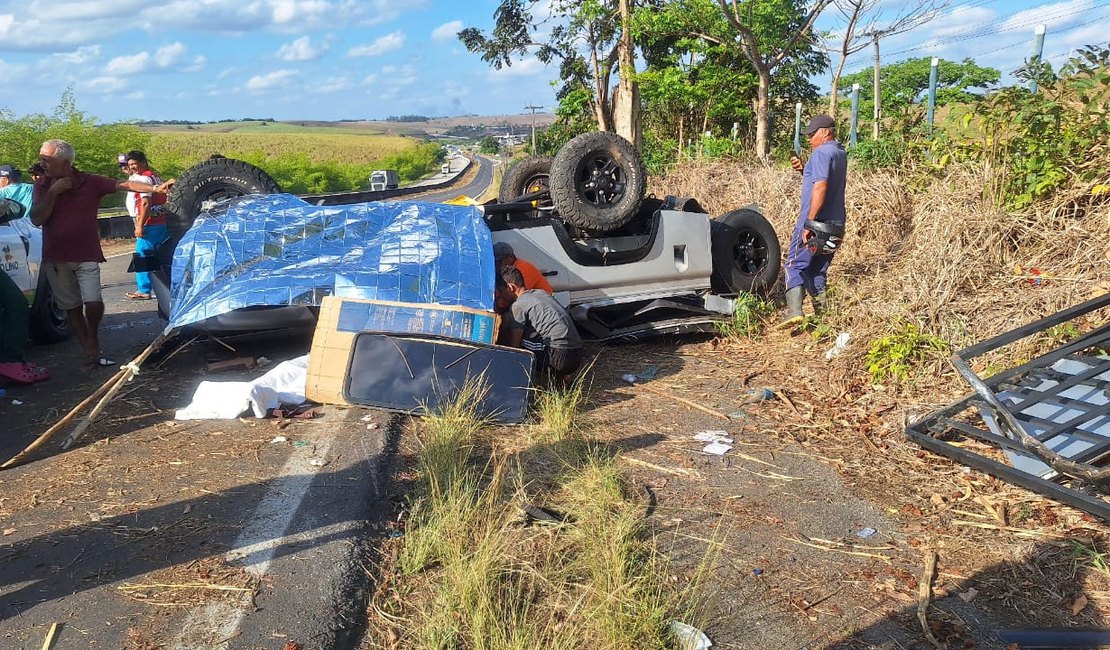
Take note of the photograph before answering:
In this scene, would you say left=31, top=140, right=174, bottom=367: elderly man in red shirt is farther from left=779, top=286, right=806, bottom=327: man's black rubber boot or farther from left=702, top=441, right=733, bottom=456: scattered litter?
left=779, top=286, right=806, bottom=327: man's black rubber boot

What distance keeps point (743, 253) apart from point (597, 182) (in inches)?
72.1

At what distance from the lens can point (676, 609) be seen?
9.73ft

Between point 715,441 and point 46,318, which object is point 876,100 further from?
point 46,318

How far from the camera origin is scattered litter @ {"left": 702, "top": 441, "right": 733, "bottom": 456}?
4789mm

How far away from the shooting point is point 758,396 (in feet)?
18.8

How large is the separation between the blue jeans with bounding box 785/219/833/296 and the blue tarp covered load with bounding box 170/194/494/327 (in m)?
2.60

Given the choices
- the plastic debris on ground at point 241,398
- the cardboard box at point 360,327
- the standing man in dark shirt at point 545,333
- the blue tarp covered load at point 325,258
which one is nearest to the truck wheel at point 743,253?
the standing man in dark shirt at point 545,333

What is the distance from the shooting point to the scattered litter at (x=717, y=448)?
189 inches

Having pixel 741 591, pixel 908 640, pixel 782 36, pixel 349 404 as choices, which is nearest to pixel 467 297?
pixel 349 404

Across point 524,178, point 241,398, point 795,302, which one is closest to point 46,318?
point 241,398

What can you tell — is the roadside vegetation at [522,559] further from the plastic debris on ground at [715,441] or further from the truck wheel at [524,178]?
the truck wheel at [524,178]

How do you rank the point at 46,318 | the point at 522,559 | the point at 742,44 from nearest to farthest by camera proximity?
the point at 522,559
the point at 46,318
the point at 742,44

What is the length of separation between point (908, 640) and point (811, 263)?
14.1ft

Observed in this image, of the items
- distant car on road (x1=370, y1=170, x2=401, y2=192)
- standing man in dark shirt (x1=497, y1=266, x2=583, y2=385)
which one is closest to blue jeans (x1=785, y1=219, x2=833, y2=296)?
standing man in dark shirt (x1=497, y1=266, x2=583, y2=385)
